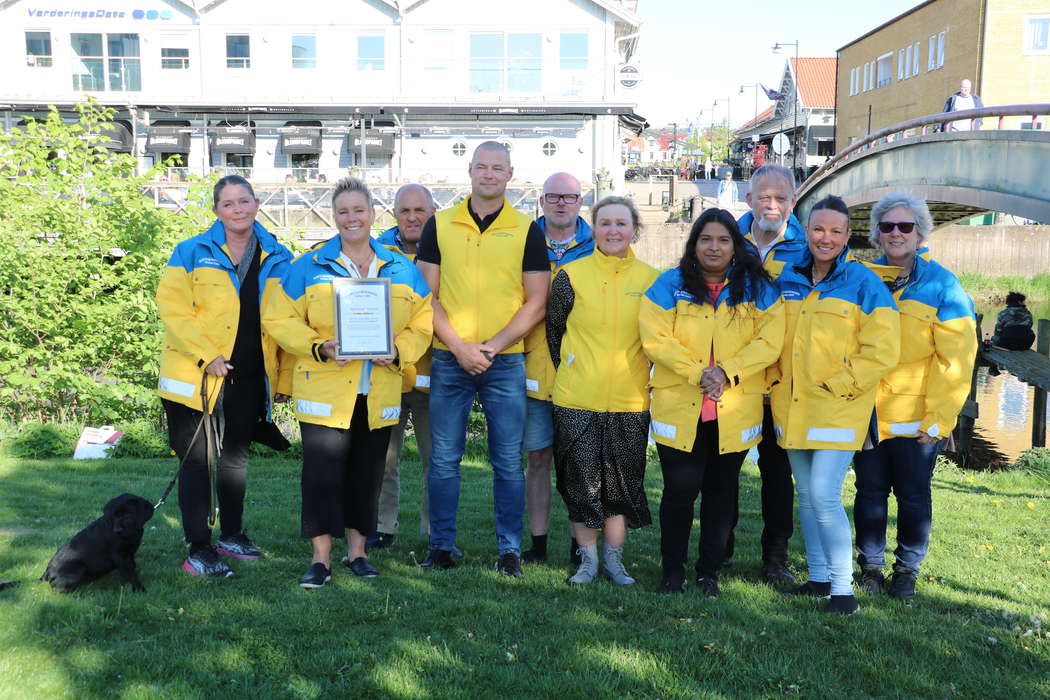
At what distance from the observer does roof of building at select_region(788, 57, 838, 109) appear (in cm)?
7225

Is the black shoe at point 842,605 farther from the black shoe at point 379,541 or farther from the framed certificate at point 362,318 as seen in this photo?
the black shoe at point 379,541

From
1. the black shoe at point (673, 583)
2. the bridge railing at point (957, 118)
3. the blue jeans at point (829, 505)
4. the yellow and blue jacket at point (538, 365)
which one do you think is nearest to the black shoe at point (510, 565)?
the black shoe at point (673, 583)

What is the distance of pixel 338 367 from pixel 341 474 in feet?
2.00

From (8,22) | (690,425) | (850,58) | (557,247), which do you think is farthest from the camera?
(850,58)

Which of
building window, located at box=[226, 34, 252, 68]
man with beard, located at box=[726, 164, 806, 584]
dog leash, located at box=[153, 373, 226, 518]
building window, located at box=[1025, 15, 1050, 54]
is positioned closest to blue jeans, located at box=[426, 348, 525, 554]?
dog leash, located at box=[153, 373, 226, 518]

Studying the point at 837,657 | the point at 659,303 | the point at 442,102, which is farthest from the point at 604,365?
the point at 442,102

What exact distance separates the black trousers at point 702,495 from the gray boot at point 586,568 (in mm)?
420

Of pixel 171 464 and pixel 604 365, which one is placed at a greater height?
pixel 604 365

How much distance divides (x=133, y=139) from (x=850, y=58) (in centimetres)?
4288

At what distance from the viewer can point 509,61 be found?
34219 millimetres

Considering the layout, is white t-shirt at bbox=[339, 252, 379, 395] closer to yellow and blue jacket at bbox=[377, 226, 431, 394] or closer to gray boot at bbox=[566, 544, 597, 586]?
yellow and blue jacket at bbox=[377, 226, 431, 394]

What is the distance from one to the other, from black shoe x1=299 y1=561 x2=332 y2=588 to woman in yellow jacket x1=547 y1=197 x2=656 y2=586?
1374 millimetres

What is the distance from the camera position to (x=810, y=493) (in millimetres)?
4938

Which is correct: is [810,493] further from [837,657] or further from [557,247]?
[557,247]
